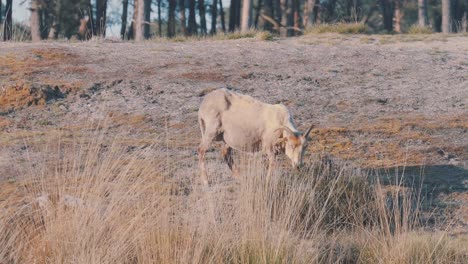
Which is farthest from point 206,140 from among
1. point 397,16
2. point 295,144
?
point 397,16

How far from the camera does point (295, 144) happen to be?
1147 cm

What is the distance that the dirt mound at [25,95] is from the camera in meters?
16.1

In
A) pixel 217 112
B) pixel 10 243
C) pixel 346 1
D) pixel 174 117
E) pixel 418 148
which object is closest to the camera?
pixel 10 243

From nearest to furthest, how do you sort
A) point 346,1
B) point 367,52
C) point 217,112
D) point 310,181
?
point 310,181
point 217,112
point 367,52
point 346,1

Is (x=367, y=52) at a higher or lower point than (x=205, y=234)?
higher

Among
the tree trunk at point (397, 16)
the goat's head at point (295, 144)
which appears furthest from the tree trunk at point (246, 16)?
the tree trunk at point (397, 16)

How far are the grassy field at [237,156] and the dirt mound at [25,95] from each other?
0.02 metres

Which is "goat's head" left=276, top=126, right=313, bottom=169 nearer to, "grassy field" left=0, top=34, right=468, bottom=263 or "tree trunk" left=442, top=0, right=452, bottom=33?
"grassy field" left=0, top=34, right=468, bottom=263

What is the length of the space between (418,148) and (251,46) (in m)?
7.30

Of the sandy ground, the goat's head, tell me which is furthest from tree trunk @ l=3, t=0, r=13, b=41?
the goat's head

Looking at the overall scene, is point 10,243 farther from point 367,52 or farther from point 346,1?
point 346,1

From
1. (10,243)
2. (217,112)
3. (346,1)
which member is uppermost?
(346,1)

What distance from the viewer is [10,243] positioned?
8.24 m

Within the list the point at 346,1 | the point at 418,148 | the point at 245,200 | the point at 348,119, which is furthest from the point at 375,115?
the point at 346,1
